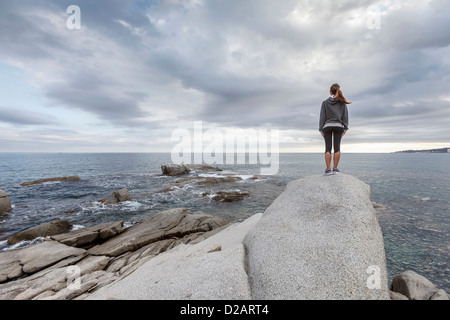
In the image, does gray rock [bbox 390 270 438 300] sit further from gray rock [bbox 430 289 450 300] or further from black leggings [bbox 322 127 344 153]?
black leggings [bbox 322 127 344 153]

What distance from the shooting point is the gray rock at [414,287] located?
5.00 m

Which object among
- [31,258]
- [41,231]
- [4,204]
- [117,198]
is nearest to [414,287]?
[31,258]

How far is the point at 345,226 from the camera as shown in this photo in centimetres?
617

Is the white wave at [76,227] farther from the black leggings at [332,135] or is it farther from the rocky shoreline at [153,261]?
the black leggings at [332,135]

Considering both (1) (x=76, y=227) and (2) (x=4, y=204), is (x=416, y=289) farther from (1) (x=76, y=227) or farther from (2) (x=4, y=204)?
(2) (x=4, y=204)

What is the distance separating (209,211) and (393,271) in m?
17.4

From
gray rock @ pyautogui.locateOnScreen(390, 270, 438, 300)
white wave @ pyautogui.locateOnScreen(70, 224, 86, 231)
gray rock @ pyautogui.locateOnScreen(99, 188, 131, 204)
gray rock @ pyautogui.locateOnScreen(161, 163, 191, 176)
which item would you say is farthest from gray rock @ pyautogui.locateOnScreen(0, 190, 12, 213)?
gray rock @ pyautogui.locateOnScreen(390, 270, 438, 300)

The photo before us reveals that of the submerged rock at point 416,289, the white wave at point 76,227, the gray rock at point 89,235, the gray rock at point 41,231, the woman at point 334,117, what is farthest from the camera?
the white wave at point 76,227

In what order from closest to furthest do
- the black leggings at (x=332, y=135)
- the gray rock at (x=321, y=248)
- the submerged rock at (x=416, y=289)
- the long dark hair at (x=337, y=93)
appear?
the gray rock at (x=321, y=248) → the submerged rock at (x=416, y=289) → the long dark hair at (x=337, y=93) → the black leggings at (x=332, y=135)

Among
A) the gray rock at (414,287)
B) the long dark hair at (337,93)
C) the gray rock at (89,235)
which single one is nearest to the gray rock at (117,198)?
the gray rock at (89,235)

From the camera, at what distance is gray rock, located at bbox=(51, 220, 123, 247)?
45.2ft

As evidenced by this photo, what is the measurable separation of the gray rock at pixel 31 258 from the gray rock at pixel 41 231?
492 centimetres
